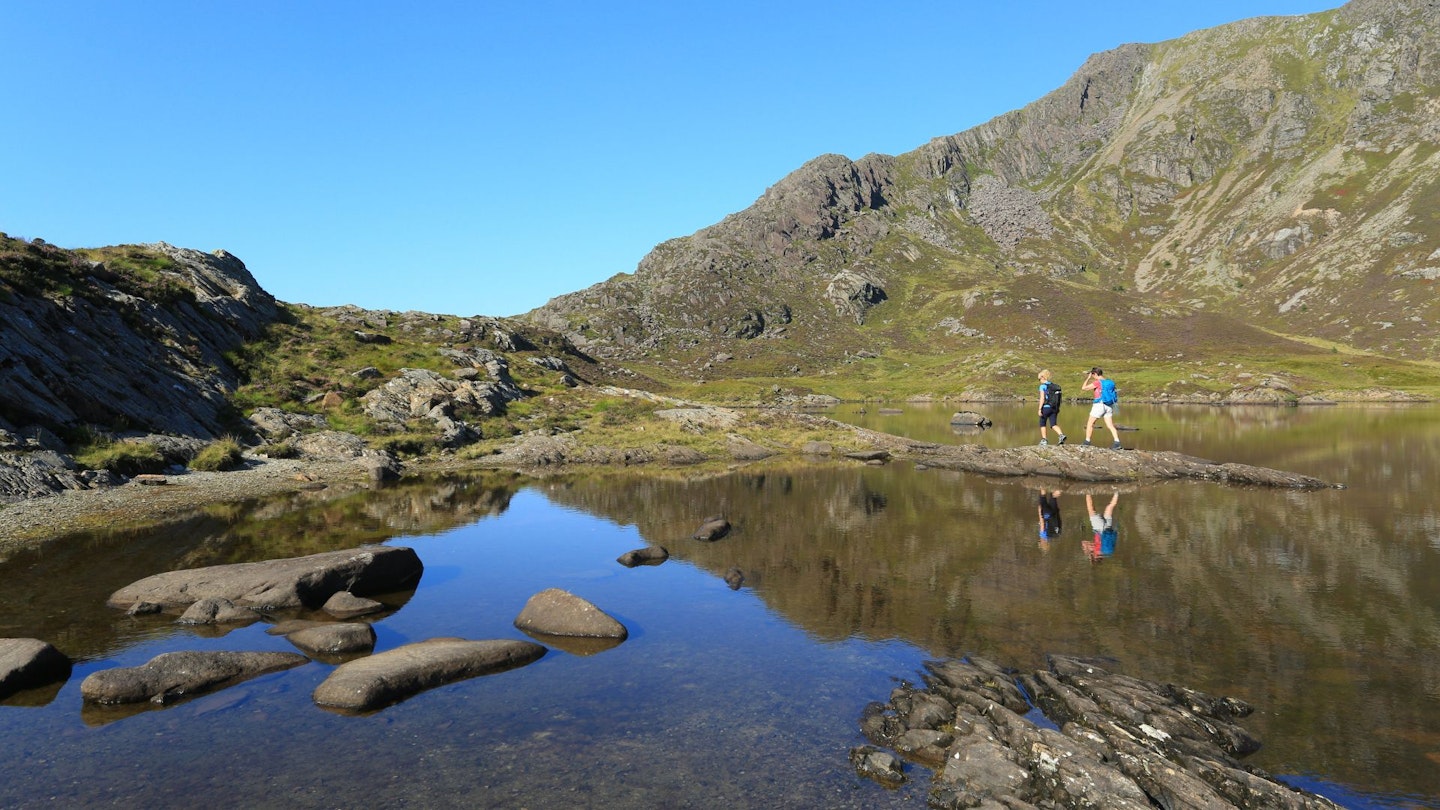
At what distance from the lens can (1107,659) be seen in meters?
15.0

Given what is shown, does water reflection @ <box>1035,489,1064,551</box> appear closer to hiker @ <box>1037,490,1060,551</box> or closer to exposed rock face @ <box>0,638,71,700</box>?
hiker @ <box>1037,490,1060,551</box>

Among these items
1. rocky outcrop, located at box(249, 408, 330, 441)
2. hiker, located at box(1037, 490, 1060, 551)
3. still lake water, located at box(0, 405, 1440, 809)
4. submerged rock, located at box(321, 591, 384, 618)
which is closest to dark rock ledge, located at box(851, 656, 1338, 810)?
still lake water, located at box(0, 405, 1440, 809)

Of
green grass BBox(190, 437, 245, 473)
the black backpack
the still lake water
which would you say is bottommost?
the still lake water

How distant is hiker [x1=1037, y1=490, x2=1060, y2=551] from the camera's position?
2669 centimetres

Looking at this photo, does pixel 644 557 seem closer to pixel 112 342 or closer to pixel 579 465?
pixel 579 465

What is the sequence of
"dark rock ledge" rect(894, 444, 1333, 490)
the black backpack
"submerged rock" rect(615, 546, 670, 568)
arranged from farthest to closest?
the black backpack, "dark rock ledge" rect(894, 444, 1333, 490), "submerged rock" rect(615, 546, 670, 568)

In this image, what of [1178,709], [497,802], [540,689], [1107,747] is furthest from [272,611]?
[1178,709]

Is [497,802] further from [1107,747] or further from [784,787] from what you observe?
[1107,747]

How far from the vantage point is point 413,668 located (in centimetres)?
1451

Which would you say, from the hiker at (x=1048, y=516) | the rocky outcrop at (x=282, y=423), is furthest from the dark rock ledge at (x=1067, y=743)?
the rocky outcrop at (x=282, y=423)

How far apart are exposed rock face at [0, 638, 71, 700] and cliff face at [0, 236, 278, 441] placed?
1040 inches

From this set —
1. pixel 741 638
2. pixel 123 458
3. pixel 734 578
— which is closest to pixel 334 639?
pixel 741 638

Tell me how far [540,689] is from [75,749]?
25.2 ft

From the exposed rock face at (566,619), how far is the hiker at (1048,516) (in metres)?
16.4
